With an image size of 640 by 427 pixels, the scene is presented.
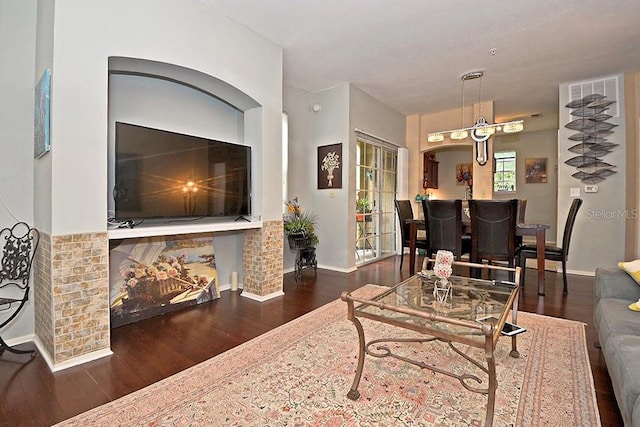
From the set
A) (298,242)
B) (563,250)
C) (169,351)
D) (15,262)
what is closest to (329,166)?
(298,242)

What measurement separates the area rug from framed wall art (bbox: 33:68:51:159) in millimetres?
1697

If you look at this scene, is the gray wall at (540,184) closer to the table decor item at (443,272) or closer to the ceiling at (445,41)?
the ceiling at (445,41)

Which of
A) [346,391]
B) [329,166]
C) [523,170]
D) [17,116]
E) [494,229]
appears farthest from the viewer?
[523,170]

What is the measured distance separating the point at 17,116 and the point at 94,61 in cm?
80

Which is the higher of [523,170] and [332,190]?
[523,170]

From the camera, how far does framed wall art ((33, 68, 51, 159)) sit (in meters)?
2.02

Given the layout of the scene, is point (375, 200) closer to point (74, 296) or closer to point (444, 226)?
point (444, 226)

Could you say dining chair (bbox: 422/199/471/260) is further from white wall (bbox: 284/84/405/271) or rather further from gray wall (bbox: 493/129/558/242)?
gray wall (bbox: 493/129/558/242)

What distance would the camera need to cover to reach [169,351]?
2242 millimetres

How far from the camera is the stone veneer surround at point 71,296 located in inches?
78.8

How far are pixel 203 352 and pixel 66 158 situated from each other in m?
1.58

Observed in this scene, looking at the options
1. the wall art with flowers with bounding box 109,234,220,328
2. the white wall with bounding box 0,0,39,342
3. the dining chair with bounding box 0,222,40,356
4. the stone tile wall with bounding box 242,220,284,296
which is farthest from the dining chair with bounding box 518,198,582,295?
the white wall with bounding box 0,0,39,342

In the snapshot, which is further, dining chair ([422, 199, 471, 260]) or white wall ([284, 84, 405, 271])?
white wall ([284, 84, 405, 271])

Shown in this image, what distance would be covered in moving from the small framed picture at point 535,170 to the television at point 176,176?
7423mm
